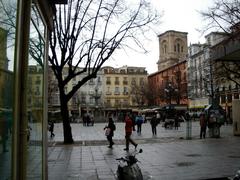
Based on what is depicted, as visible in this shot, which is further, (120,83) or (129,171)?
(120,83)

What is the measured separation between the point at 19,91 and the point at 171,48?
102 m

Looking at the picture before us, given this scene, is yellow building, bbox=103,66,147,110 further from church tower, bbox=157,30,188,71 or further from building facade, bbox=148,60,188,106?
church tower, bbox=157,30,188,71

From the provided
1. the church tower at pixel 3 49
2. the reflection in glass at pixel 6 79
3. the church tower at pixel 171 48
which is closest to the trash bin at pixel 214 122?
the reflection in glass at pixel 6 79

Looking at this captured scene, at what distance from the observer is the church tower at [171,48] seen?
10415 centimetres

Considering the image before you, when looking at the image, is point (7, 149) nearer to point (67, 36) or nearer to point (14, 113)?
point (14, 113)

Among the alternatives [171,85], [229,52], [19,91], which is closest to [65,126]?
[229,52]

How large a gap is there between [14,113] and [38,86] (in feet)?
5.88

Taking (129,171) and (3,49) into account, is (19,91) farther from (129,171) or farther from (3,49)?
(129,171)

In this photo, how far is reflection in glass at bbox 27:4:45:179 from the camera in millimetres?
4723

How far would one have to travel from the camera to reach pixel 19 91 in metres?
4.03

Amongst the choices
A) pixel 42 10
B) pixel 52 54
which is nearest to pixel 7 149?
pixel 42 10

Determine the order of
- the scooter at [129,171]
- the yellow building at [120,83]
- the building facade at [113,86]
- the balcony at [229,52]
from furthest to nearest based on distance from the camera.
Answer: the yellow building at [120,83] → the building facade at [113,86] → the balcony at [229,52] → the scooter at [129,171]

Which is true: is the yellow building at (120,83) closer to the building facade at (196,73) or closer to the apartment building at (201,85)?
Result: the building facade at (196,73)

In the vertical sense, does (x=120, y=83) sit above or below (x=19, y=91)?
above
